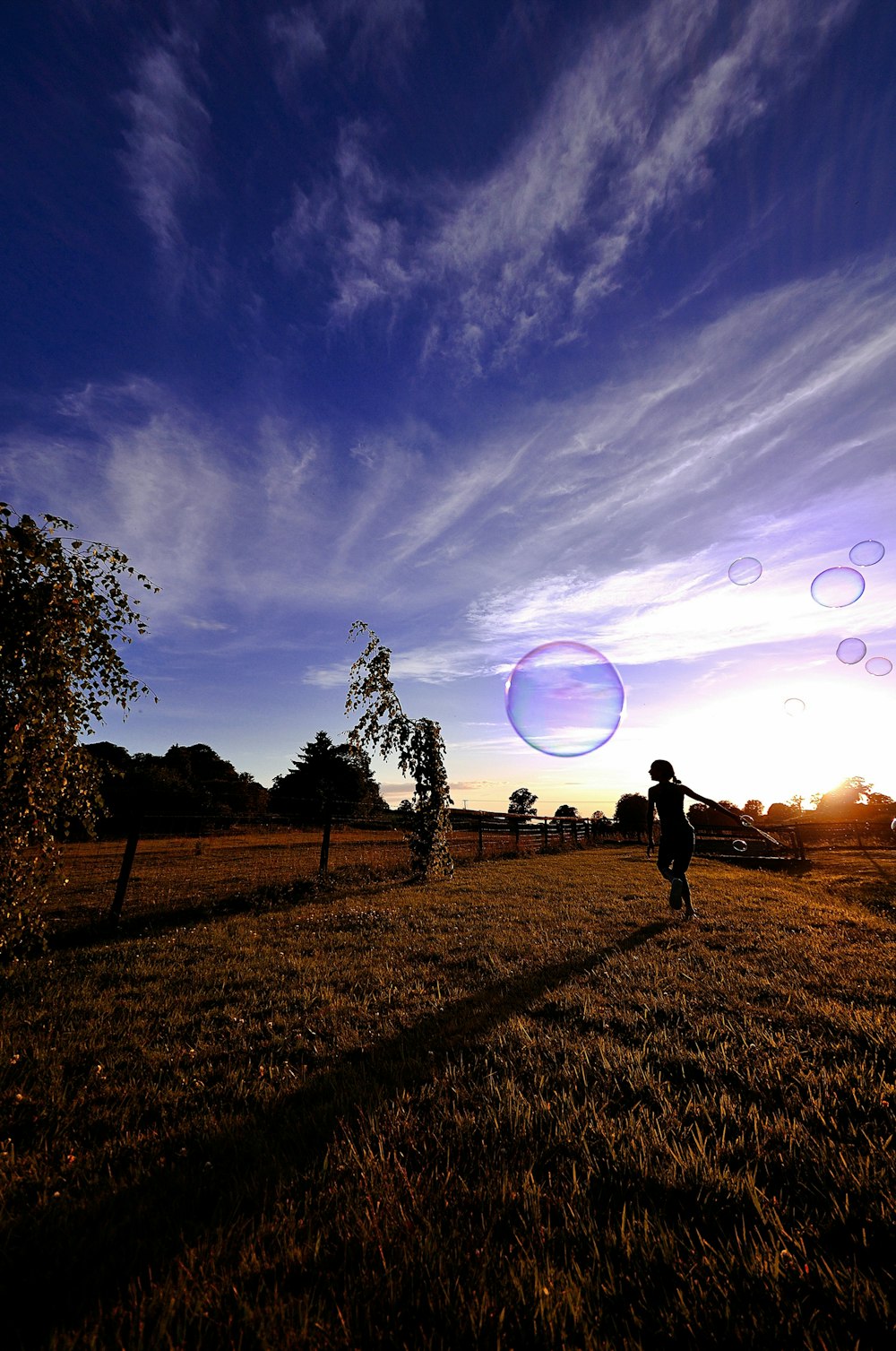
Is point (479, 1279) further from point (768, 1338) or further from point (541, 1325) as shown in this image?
point (768, 1338)

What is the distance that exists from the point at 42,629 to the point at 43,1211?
12.9 feet

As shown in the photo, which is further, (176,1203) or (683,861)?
(683,861)

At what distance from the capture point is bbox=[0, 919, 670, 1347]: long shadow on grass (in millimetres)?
1840

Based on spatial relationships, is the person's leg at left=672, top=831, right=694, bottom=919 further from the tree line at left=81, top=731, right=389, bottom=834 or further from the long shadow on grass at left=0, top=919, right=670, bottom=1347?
the tree line at left=81, top=731, right=389, bottom=834

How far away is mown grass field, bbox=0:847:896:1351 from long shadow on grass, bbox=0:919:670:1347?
12mm

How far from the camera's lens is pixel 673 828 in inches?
342

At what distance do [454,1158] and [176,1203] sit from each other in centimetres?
118

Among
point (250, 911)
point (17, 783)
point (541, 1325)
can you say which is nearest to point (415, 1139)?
point (541, 1325)

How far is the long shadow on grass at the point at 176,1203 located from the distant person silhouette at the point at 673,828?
609cm

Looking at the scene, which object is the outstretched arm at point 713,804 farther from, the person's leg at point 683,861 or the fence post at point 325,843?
the fence post at point 325,843

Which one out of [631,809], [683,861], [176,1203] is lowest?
[176,1203]

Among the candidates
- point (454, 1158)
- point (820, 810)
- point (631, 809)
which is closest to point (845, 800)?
point (820, 810)

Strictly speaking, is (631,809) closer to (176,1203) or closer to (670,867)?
(670,867)

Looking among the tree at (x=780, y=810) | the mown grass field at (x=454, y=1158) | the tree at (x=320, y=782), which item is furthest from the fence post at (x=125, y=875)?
the tree at (x=780, y=810)
